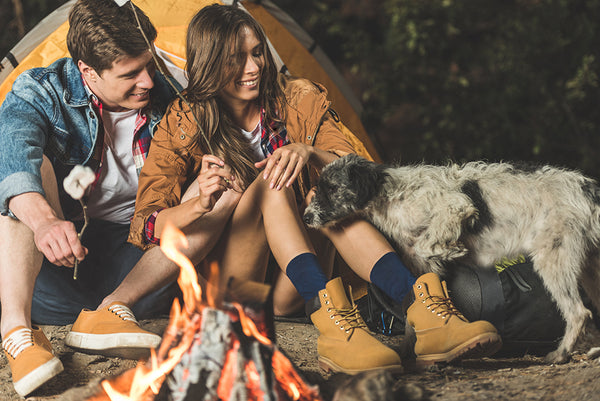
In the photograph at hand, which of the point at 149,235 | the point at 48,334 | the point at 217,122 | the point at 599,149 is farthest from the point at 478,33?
the point at 48,334

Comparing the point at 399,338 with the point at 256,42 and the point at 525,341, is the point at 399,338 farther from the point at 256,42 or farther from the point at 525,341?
the point at 256,42

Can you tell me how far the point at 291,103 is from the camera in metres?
2.89

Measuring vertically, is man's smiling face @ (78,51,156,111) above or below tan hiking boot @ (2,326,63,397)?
above

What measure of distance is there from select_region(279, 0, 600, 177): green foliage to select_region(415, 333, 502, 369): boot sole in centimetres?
→ 363

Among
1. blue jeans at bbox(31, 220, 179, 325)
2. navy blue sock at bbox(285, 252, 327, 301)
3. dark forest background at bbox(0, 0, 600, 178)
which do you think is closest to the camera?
navy blue sock at bbox(285, 252, 327, 301)

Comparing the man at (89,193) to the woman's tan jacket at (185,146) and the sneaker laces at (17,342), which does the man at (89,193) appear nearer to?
the sneaker laces at (17,342)

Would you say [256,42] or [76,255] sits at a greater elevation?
[256,42]

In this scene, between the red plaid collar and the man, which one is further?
the red plaid collar

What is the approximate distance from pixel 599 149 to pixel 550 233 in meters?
3.69

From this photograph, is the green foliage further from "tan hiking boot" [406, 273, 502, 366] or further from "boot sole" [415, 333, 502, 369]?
"boot sole" [415, 333, 502, 369]

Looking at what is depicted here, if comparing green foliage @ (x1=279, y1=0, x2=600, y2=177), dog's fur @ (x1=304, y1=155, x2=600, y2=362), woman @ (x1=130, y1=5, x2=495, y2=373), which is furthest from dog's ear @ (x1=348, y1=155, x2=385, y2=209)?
green foliage @ (x1=279, y1=0, x2=600, y2=177)

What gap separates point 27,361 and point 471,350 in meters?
1.65

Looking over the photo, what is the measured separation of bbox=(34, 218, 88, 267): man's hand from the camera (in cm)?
206

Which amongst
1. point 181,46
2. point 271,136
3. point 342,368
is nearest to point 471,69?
point 181,46
